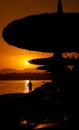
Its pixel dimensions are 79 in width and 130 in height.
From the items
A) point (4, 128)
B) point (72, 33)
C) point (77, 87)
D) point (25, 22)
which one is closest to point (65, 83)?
point (77, 87)

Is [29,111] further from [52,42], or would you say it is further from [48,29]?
[48,29]

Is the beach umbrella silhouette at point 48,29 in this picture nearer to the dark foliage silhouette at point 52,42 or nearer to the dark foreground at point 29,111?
the dark foliage silhouette at point 52,42

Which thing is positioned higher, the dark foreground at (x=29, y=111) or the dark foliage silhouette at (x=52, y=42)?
the dark foliage silhouette at (x=52, y=42)

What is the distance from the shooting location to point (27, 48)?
8.30 m

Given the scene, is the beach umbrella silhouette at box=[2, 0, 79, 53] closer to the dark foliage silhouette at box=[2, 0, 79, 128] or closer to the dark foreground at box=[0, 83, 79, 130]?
the dark foliage silhouette at box=[2, 0, 79, 128]

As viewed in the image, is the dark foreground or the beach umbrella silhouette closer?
the dark foreground

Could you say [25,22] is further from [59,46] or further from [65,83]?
[65,83]

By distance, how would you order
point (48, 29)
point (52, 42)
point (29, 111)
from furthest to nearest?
1. point (29, 111)
2. point (52, 42)
3. point (48, 29)

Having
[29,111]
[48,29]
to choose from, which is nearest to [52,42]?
[48,29]

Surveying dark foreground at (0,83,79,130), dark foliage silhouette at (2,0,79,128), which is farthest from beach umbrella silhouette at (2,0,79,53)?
dark foreground at (0,83,79,130)

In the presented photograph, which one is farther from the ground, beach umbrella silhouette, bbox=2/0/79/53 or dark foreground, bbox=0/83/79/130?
beach umbrella silhouette, bbox=2/0/79/53

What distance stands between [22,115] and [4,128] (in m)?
1.32

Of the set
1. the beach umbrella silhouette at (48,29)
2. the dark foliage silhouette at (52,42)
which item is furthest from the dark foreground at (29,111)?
the beach umbrella silhouette at (48,29)

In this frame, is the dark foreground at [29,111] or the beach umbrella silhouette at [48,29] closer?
the dark foreground at [29,111]
